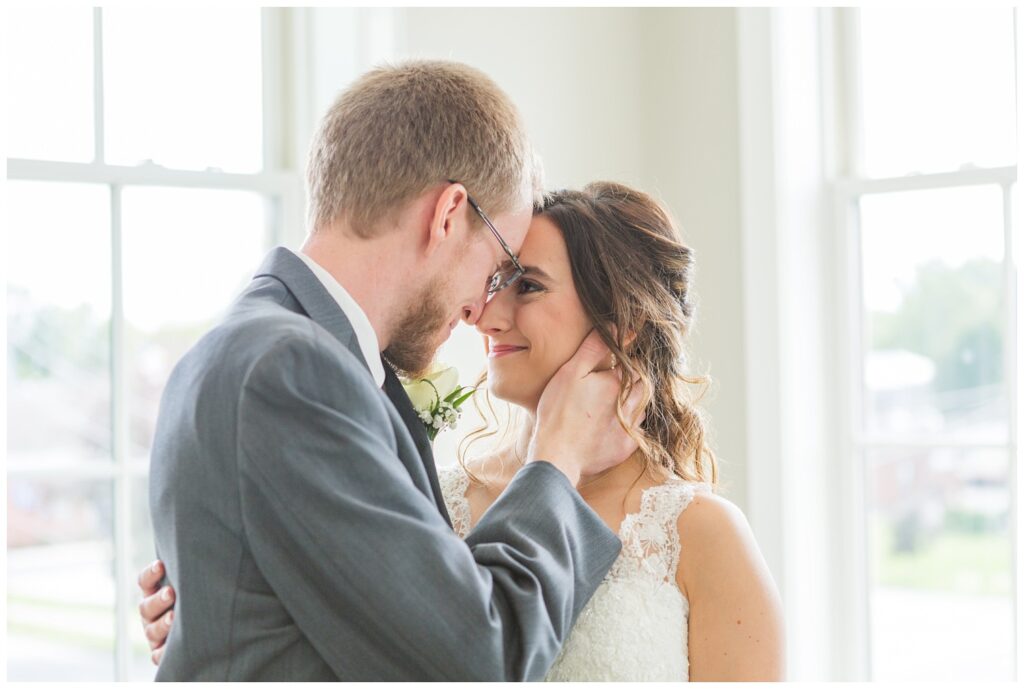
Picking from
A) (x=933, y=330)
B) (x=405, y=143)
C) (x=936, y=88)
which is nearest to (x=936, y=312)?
(x=933, y=330)

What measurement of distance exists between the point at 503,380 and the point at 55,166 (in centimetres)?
140

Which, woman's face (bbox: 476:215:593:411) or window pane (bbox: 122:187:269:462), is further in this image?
window pane (bbox: 122:187:269:462)

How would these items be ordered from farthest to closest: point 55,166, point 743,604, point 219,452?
1. point 55,166
2. point 743,604
3. point 219,452

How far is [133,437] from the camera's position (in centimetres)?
274

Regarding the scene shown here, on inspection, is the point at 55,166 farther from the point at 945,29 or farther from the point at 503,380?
the point at 945,29

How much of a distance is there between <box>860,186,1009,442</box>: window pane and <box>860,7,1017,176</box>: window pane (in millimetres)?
108

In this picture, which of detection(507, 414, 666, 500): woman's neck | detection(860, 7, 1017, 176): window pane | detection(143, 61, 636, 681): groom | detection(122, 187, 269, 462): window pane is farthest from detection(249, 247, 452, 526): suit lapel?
detection(860, 7, 1017, 176): window pane

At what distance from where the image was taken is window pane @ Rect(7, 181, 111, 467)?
2627 mm

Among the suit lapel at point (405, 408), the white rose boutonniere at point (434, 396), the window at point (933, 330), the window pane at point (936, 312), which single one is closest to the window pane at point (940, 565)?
the window at point (933, 330)

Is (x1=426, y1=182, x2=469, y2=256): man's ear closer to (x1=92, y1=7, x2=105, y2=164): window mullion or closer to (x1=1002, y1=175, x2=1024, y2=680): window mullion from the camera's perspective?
(x1=92, y1=7, x2=105, y2=164): window mullion

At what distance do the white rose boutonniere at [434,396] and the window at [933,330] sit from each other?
5.32 feet

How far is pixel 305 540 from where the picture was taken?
1214 millimetres

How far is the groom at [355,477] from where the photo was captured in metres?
1.22

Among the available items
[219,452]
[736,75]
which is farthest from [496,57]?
[219,452]
